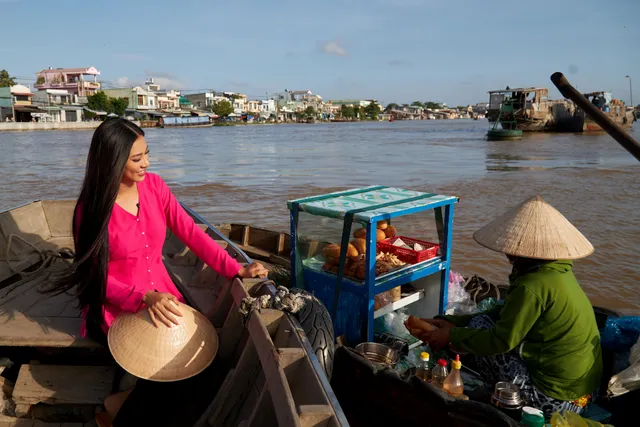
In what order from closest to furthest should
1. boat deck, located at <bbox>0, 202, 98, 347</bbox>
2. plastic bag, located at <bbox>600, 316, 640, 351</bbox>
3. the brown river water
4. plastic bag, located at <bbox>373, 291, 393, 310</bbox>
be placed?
boat deck, located at <bbox>0, 202, 98, 347</bbox> < plastic bag, located at <bbox>600, 316, 640, 351</bbox> < plastic bag, located at <bbox>373, 291, 393, 310</bbox> < the brown river water

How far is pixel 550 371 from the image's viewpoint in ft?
8.28

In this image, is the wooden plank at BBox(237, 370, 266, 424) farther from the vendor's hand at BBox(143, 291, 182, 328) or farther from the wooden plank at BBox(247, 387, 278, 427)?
the vendor's hand at BBox(143, 291, 182, 328)

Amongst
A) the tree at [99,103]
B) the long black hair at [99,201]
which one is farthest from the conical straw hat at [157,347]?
the tree at [99,103]

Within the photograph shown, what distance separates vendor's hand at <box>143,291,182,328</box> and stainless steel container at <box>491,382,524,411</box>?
5.56ft

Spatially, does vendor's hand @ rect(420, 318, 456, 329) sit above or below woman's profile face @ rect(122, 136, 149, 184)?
below

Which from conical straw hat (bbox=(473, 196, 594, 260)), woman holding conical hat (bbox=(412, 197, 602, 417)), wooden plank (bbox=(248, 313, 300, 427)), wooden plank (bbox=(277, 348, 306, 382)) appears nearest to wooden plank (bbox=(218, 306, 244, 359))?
wooden plank (bbox=(248, 313, 300, 427))

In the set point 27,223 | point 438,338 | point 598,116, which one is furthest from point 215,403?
point 27,223

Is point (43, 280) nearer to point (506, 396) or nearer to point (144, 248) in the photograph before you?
point (144, 248)

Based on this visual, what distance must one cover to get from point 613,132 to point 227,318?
2.56 m

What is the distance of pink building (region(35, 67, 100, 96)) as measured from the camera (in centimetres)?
7244

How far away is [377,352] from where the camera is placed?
126 inches

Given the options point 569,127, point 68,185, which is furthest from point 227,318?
point 569,127

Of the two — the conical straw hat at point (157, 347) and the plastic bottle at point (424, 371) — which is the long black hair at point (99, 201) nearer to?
the conical straw hat at point (157, 347)

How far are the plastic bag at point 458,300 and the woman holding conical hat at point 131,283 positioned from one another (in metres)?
2.47
